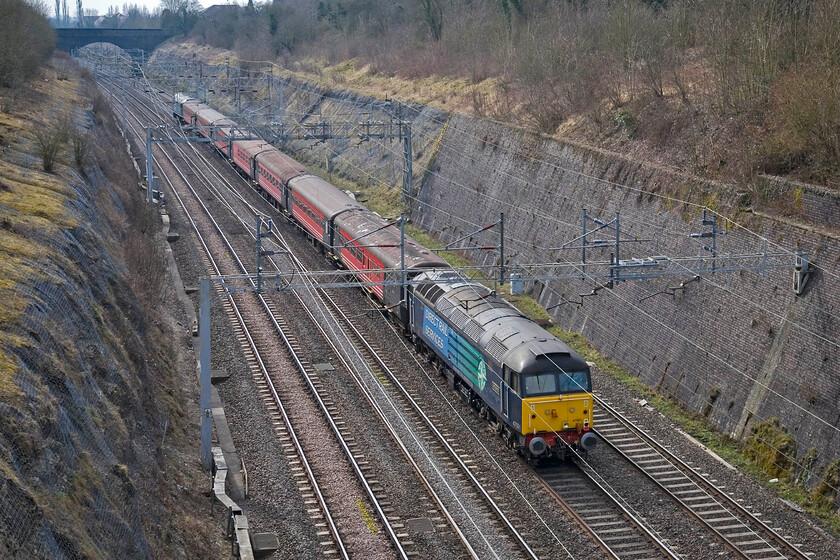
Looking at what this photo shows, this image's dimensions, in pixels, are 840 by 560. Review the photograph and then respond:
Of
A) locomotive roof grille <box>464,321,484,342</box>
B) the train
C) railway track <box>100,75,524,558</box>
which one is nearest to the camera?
railway track <box>100,75,524,558</box>

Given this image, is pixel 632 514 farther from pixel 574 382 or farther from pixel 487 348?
pixel 487 348

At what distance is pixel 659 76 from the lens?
30.6 m

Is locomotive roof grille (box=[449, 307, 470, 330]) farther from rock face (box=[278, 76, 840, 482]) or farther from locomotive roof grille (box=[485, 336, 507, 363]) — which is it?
rock face (box=[278, 76, 840, 482])

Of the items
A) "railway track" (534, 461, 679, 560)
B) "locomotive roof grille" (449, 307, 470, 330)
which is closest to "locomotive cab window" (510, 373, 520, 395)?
"railway track" (534, 461, 679, 560)

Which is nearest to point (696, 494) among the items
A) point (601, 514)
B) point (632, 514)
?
point (632, 514)

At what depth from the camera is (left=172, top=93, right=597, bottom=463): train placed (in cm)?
1855

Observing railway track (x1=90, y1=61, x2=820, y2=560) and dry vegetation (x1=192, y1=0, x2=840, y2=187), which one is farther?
dry vegetation (x1=192, y1=0, x2=840, y2=187)

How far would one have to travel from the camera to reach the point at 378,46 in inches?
2633

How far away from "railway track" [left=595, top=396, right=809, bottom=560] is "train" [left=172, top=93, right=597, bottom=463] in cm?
152

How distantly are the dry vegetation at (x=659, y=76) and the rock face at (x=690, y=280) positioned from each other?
4.14ft

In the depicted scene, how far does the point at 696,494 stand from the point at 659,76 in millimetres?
17226

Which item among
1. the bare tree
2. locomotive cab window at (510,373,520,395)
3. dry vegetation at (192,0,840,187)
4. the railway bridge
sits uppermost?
the railway bridge

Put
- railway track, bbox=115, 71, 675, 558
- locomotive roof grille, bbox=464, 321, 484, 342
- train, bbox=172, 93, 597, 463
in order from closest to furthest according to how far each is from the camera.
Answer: railway track, bbox=115, 71, 675, 558 < train, bbox=172, 93, 597, 463 < locomotive roof grille, bbox=464, 321, 484, 342

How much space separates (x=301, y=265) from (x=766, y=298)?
18169 millimetres
